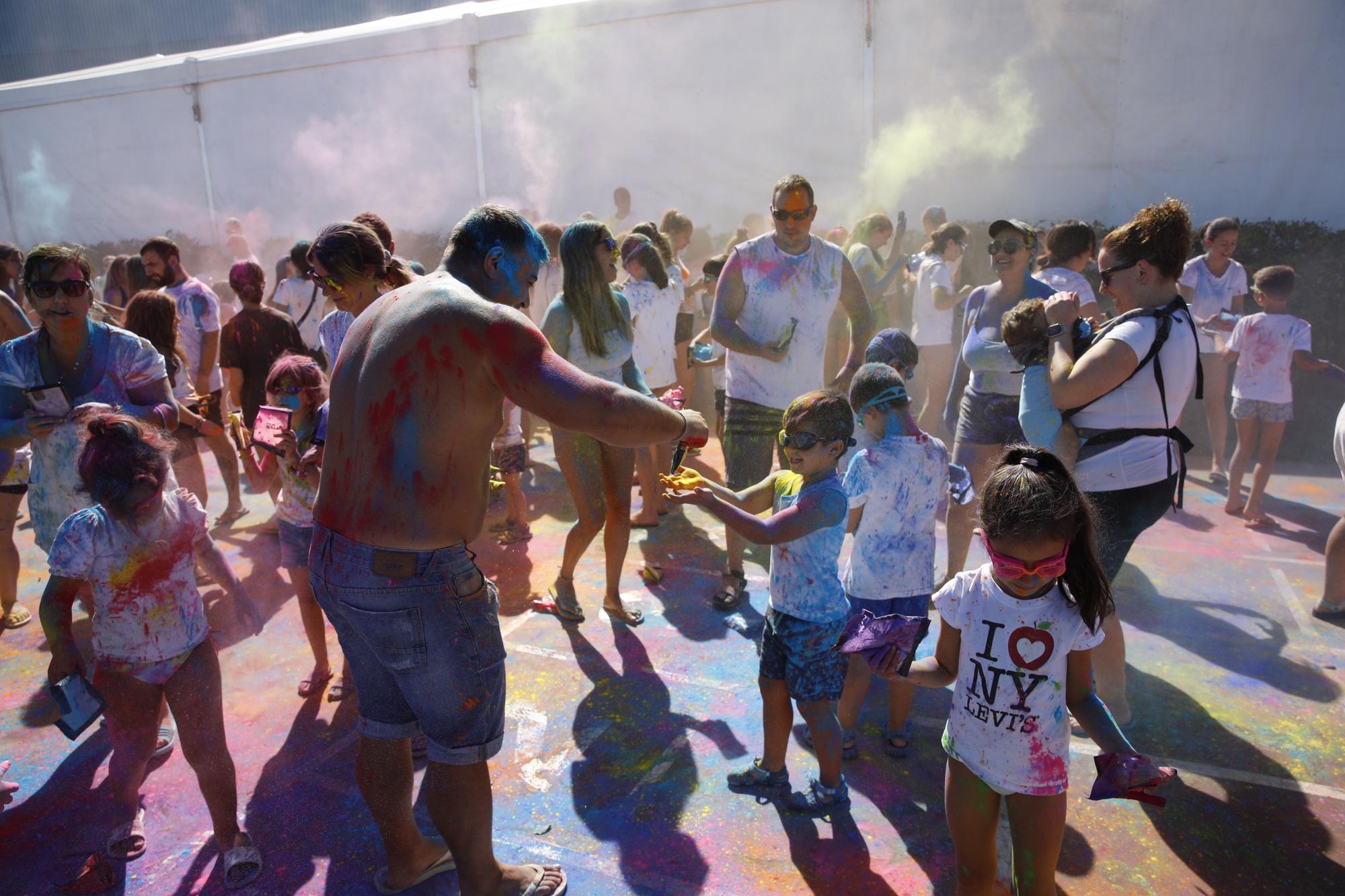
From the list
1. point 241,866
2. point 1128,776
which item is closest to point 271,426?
point 241,866

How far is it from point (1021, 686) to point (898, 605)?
112 centimetres

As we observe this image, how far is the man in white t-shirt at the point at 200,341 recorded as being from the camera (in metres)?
5.94

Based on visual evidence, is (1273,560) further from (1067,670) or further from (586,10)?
(586,10)

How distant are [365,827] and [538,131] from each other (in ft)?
36.8

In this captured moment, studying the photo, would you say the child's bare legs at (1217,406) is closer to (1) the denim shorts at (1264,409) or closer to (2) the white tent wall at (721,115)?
(1) the denim shorts at (1264,409)

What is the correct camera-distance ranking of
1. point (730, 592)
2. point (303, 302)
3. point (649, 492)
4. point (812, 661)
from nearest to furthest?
point (812, 661) < point (730, 592) < point (649, 492) < point (303, 302)

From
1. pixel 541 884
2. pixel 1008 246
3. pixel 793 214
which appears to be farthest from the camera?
pixel 793 214

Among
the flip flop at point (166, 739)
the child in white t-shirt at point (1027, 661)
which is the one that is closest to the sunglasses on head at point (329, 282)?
the flip flop at point (166, 739)

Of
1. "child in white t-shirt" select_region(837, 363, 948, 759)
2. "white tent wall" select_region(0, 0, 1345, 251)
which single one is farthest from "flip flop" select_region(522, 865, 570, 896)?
"white tent wall" select_region(0, 0, 1345, 251)

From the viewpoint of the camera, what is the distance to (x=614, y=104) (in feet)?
39.2

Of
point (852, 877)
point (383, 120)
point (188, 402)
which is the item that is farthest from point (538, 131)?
point (852, 877)

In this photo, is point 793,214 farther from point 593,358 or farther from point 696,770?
point 696,770

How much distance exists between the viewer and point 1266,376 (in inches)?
236

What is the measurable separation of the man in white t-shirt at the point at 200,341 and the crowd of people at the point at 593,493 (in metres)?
0.76
